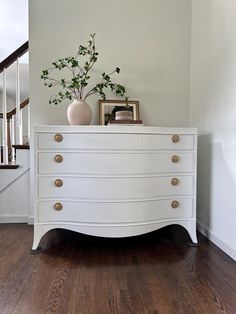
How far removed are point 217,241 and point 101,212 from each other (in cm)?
90

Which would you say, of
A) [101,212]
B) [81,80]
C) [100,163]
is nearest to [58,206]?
[101,212]

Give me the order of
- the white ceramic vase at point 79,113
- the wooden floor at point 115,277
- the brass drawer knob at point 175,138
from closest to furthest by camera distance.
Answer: the wooden floor at point 115,277 < the brass drawer knob at point 175,138 < the white ceramic vase at point 79,113

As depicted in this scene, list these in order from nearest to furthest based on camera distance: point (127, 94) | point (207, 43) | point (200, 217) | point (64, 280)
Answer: point (64, 280) → point (207, 43) → point (200, 217) → point (127, 94)

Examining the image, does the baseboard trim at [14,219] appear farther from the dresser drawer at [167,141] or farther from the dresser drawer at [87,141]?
the dresser drawer at [167,141]

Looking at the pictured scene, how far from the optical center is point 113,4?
2.42 metres

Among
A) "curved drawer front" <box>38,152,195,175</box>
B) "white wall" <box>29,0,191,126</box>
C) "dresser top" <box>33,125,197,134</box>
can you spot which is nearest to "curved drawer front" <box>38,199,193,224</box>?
"curved drawer front" <box>38,152,195,175</box>

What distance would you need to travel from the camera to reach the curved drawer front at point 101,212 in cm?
181

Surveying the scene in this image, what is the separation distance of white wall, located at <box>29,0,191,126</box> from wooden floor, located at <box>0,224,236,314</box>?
1.11 metres

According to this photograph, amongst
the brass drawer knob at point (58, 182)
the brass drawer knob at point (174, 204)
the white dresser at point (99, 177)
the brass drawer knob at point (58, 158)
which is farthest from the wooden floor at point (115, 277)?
the brass drawer knob at point (58, 158)

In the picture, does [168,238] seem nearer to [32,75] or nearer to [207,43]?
[207,43]

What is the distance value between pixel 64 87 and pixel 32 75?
0.30 m

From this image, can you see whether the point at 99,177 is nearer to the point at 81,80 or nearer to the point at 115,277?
the point at 115,277

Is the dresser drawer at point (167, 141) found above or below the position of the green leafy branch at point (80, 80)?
below

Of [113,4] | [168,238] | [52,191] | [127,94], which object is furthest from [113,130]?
[113,4]
